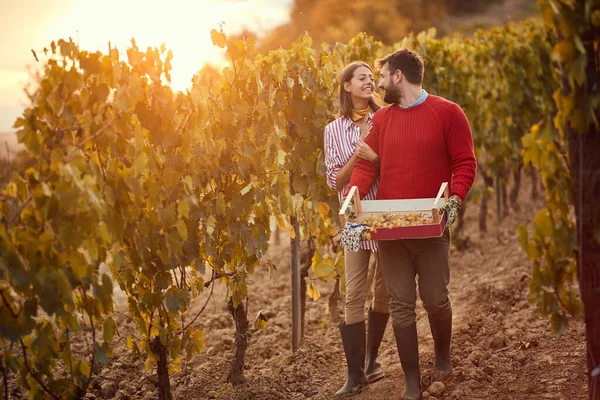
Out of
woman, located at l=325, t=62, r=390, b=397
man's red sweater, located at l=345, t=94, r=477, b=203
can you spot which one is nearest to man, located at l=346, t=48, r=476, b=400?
man's red sweater, located at l=345, t=94, r=477, b=203

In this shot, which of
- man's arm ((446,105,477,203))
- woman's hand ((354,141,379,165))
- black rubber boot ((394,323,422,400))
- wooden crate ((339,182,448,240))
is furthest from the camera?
woman's hand ((354,141,379,165))

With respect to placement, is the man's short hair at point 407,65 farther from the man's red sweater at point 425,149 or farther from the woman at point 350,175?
the woman at point 350,175

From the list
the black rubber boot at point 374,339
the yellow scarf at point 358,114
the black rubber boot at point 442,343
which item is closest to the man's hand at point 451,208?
the black rubber boot at point 442,343

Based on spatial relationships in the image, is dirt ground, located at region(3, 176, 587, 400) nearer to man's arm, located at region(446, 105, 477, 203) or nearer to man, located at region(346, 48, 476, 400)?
man, located at region(346, 48, 476, 400)

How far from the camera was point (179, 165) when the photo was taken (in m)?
3.46

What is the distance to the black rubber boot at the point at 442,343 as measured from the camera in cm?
390

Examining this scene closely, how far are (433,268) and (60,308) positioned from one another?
5.91 ft

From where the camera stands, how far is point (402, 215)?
3467 mm

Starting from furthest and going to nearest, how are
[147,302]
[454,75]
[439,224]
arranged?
[454,75] < [147,302] < [439,224]

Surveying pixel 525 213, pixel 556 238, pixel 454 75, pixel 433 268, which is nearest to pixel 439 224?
pixel 433 268

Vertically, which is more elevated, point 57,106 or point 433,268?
point 57,106

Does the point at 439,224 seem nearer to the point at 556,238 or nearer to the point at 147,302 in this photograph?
the point at 556,238

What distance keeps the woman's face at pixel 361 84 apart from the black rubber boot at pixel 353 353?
4.21ft

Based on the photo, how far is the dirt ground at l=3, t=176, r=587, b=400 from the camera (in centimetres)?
387
